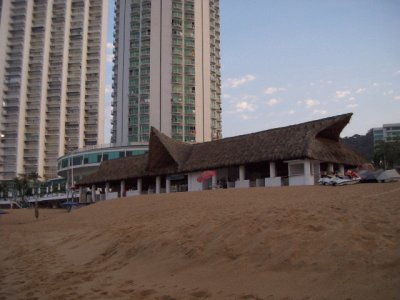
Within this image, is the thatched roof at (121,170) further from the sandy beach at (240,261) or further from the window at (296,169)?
the sandy beach at (240,261)

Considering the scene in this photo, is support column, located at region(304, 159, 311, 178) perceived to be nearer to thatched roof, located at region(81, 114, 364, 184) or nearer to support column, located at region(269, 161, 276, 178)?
thatched roof, located at region(81, 114, 364, 184)

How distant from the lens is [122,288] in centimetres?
696

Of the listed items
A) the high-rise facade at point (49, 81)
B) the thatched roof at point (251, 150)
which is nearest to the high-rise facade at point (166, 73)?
the high-rise facade at point (49, 81)

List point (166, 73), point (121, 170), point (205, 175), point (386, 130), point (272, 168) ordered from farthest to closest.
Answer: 1. point (386, 130)
2. point (166, 73)
3. point (121, 170)
4. point (205, 175)
5. point (272, 168)

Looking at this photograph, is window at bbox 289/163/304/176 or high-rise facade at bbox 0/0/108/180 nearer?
window at bbox 289/163/304/176

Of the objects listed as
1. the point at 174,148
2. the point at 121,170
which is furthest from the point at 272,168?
the point at 121,170

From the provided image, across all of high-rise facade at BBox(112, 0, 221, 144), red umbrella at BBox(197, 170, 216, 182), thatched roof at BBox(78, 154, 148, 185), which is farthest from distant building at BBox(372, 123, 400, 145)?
red umbrella at BBox(197, 170, 216, 182)

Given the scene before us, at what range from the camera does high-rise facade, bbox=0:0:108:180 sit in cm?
9225

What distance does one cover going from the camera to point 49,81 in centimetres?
9650

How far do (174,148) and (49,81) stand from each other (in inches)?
2902

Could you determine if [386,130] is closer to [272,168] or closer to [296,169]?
[296,169]

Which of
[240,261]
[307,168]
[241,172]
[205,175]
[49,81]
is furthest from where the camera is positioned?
[49,81]

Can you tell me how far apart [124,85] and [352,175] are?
67.6 metres

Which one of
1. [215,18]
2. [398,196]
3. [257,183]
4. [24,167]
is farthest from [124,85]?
[398,196]
